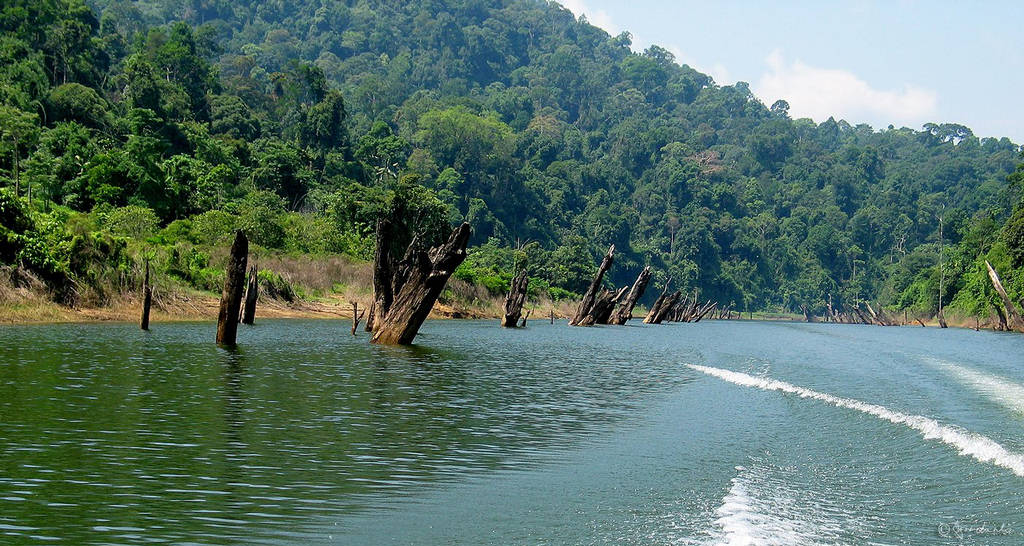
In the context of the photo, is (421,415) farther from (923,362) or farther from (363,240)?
(363,240)

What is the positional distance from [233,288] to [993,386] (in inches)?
896

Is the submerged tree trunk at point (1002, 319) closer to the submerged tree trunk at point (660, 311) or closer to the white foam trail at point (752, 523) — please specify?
the submerged tree trunk at point (660, 311)

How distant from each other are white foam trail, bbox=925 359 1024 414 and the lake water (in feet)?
0.64

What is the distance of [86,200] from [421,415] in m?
55.4

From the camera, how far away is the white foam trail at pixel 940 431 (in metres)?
13.5

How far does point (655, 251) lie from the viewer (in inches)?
7234

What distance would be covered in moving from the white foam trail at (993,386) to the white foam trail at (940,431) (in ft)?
11.6

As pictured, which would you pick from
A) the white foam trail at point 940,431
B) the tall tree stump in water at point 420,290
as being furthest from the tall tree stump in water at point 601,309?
the white foam trail at point 940,431

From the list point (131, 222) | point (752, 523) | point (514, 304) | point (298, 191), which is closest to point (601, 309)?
point (514, 304)

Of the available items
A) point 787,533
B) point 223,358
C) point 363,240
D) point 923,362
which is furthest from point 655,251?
point 787,533

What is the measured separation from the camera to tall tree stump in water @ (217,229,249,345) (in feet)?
97.0

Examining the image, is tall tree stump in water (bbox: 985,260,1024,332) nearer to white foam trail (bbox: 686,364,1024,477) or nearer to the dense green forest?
the dense green forest

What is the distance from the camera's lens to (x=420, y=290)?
33.6 metres

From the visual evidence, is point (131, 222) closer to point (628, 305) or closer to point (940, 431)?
point (628, 305)
